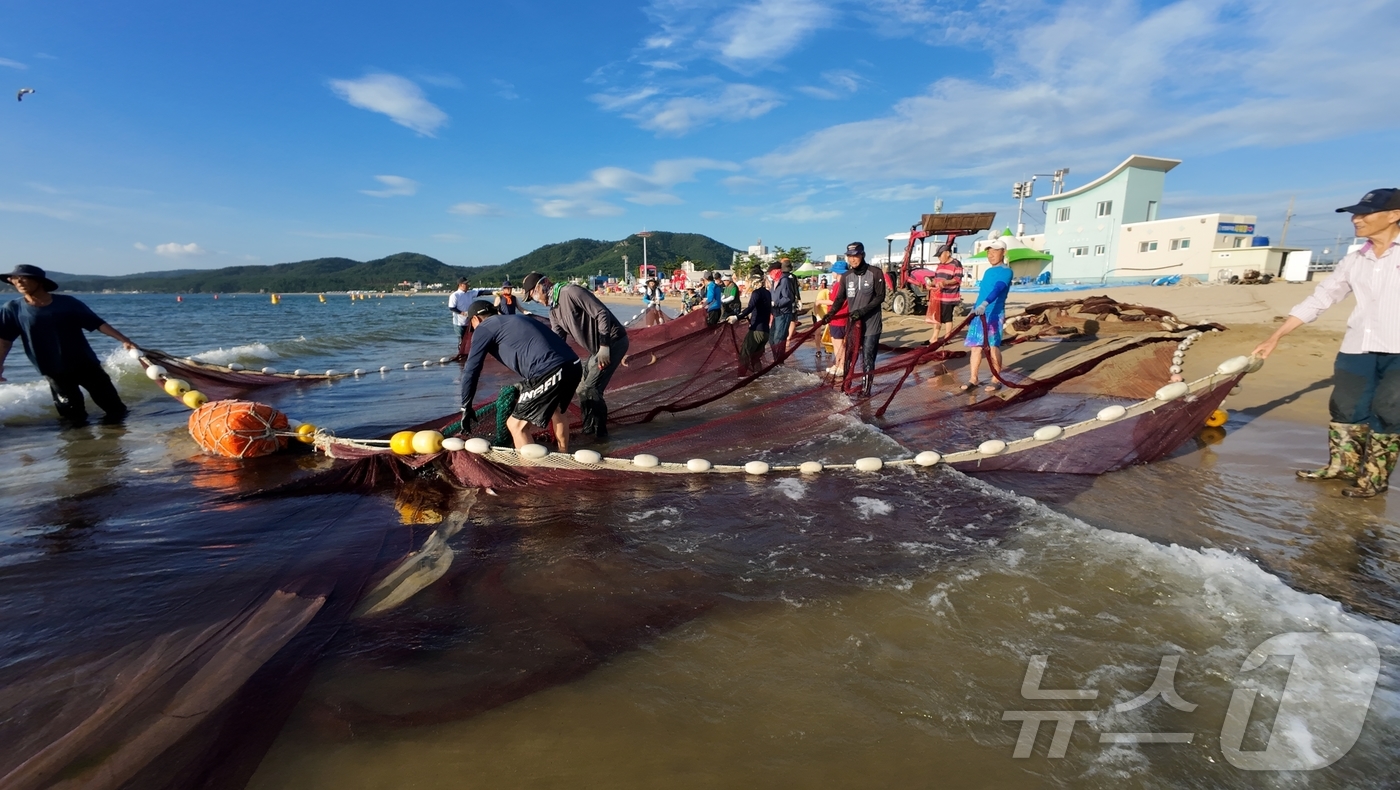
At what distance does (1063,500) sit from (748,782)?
300 centimetres

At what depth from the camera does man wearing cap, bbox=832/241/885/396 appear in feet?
23.4

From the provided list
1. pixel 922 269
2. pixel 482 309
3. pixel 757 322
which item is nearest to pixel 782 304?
pixel 757 322

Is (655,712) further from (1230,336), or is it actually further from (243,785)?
(1230,336)

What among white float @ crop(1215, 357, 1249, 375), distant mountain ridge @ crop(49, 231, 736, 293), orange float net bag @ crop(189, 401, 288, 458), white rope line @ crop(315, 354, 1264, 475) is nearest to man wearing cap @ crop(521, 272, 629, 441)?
white rope line @ crop(315, 354, 1264, 475)

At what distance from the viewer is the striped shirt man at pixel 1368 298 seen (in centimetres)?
347

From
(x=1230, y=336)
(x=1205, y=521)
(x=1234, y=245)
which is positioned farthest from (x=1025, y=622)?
(x=1234, y=245)

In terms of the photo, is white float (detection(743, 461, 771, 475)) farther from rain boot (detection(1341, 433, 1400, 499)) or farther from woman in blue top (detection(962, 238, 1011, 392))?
woman in blue top (detection(962, 238, 1011, 392))

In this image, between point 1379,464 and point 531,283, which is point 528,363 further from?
point 1379,464

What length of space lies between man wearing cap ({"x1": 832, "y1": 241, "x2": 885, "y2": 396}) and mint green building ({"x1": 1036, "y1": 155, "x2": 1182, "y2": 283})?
30.0m

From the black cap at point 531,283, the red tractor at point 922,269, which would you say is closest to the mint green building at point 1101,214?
the red tractor at point 922,269

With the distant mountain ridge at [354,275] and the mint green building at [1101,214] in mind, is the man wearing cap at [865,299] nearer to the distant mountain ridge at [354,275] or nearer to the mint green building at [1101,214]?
the mint green building at [1101,214]

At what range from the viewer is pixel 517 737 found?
1943 millimetres

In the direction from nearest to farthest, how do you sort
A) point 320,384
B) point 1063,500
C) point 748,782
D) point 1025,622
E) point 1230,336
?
point 748,782 → point 1025,622 → point 1063,500 → point 1230,336 → point 320,384

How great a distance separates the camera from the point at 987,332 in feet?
22.3
